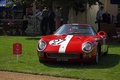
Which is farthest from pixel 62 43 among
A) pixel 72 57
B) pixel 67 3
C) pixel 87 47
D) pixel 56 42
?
pixel 67 3

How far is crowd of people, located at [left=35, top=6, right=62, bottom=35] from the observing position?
22.5 metres

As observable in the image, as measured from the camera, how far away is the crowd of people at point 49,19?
73.8ft

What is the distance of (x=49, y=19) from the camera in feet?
74.4

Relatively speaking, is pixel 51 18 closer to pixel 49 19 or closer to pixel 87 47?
pixel 49 19

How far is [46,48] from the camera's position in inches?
390

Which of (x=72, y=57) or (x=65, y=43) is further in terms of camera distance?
(x=65, y=43)

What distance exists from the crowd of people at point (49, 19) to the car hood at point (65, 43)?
1170 cm

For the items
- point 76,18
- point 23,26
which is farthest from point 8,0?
point 76,18

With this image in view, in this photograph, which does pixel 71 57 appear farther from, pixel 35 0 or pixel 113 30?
pixel 35 0

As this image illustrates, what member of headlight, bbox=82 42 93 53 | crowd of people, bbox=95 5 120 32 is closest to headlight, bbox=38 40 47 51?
headlight, bbox=82 42 93 53

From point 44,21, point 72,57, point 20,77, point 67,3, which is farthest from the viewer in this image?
point 44,21

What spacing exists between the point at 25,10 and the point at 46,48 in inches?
757

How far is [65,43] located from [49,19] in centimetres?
1281

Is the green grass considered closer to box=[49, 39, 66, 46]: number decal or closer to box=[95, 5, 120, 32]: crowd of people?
box=[49, 39, 66, 46]: number decal
